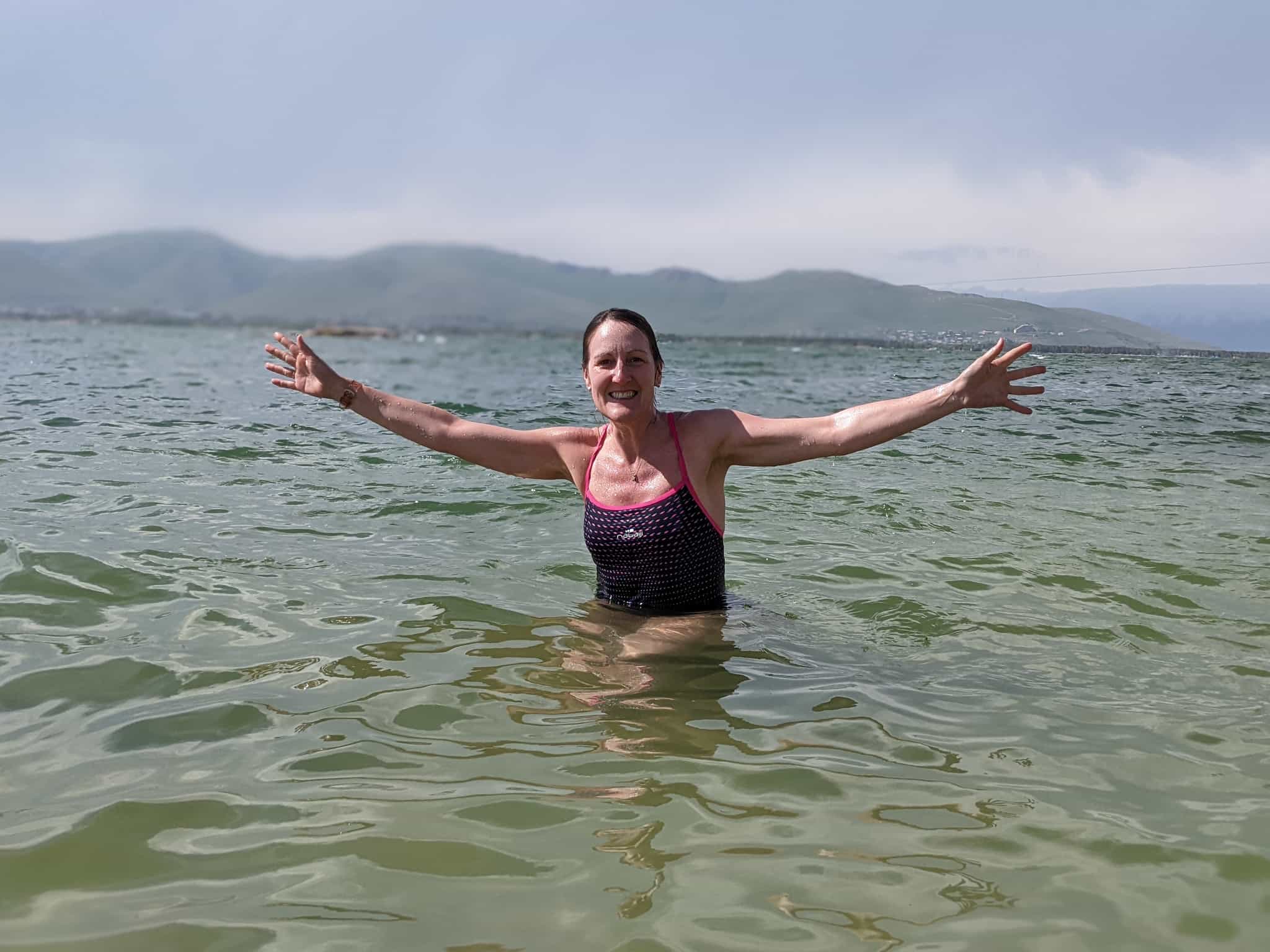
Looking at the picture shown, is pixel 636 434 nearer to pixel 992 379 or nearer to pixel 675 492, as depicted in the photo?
pixel 675 492

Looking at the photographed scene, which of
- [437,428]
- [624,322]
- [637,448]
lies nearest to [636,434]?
[637,448]

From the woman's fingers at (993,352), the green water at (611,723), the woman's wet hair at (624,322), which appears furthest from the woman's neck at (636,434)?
the woman's fingers at (993,352)

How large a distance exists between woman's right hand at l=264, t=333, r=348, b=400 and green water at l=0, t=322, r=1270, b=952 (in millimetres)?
1114

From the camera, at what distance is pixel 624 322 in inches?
184

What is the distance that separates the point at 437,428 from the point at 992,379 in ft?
8.53

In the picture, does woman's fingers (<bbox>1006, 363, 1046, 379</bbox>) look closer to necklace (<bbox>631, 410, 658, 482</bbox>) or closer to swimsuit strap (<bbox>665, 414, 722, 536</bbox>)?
swimsuit strap (<bbox>665, 414, 722, 536</bbox>)

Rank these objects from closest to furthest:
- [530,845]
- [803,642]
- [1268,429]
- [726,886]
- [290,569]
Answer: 1. [726,886]
2. [530,845]
3. [803,642]
4. [290,569]
5. [1268,429]

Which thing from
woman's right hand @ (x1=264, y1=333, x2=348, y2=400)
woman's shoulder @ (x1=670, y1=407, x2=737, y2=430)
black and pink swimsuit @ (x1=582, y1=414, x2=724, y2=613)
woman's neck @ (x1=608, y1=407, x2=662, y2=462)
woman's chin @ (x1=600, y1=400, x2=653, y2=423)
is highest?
woman's right hand @ (x1=264, y1=333, x2=348, y2=400)

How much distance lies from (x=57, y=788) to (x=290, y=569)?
2786mm

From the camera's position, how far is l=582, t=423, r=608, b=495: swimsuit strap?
5113mm

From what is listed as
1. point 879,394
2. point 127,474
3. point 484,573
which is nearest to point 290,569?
point 484,573

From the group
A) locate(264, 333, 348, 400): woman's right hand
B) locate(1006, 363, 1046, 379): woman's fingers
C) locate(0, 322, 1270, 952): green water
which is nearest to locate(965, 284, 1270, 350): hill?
locate(0, 322, 1270, 952): green water

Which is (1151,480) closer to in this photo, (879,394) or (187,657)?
(879,394)

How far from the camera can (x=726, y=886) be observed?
2619mm
